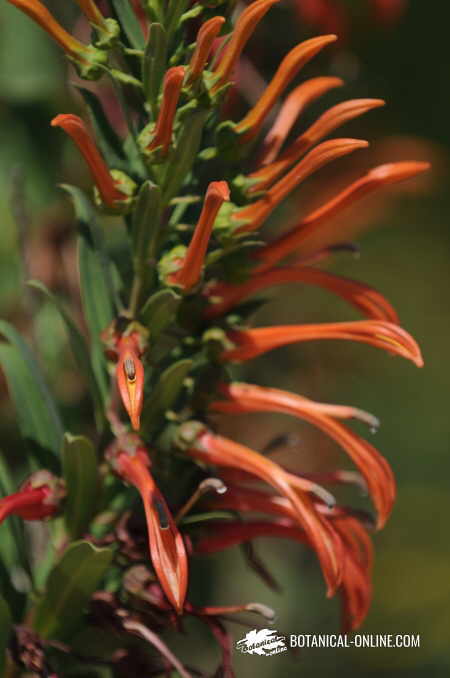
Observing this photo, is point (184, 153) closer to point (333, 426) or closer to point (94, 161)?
point (94, 161)

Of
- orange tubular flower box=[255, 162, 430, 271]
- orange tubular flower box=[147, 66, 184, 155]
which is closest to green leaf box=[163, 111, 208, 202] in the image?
orange tubular flower box=[147, 66, 184, 155]

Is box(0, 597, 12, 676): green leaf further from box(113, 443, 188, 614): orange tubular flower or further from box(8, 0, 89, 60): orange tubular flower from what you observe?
box(8, 0, 89, 60): orange tubular flower

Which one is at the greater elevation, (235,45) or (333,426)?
(235,45)

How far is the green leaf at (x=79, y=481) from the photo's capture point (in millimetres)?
636

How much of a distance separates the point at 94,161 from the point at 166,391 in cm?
15

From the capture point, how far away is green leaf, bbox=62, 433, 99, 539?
2.09 feet

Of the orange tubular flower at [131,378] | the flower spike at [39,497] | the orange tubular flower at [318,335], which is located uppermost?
the orange tubular flower at [131,378]

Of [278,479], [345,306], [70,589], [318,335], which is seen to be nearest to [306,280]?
[318,335]

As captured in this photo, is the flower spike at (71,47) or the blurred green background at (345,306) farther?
the blurred green background at (345,306)

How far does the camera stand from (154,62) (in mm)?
589

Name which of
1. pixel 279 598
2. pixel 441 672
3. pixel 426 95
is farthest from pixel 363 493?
pixel 426 95

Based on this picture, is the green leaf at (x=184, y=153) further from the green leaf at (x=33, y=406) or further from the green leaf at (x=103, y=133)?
the green leaf at (x=33, y=406)

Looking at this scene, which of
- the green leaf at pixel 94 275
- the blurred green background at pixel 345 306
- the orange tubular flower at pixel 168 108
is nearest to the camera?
the orange tubular flower at pixel 168 108

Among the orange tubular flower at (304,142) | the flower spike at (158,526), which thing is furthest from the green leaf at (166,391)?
the orange tubular flower at (304,142)
